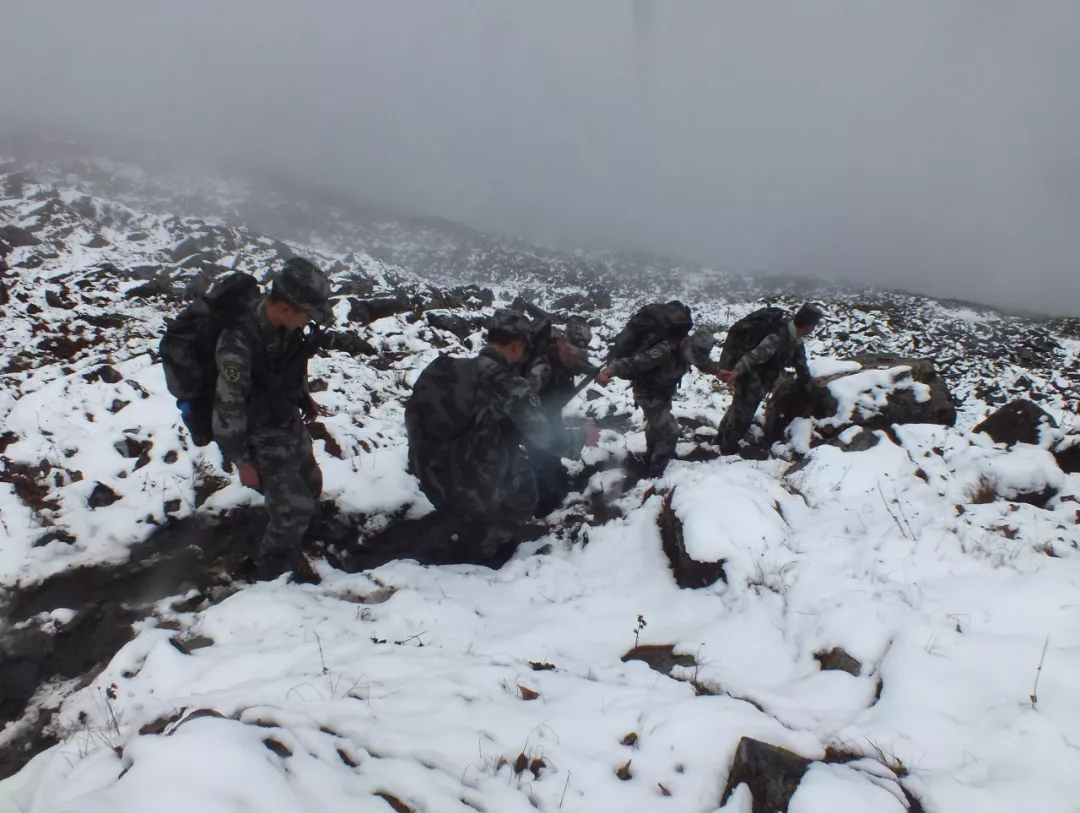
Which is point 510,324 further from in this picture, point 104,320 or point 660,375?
point 104,320

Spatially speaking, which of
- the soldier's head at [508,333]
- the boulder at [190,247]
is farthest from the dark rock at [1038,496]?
the boulder at [190,247]

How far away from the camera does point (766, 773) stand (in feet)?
6.42

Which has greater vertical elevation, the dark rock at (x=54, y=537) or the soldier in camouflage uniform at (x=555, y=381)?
the soldier in camouflage uniform at (x=555, y=381)

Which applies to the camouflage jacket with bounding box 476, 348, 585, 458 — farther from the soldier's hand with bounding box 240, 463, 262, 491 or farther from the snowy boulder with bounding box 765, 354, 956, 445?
the snowy boulder with bounding box 765, 354, 956, 445

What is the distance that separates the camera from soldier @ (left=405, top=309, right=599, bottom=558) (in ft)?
A: 15.2

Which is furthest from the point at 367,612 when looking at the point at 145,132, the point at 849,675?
the point at 145,132

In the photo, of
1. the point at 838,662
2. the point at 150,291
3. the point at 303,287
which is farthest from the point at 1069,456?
the point at 150,291

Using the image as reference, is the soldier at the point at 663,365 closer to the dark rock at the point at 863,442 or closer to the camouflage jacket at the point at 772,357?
the camouflage jacket at the point at 772,357

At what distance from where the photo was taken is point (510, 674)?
2961 millimetres

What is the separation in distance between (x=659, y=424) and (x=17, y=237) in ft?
67.4

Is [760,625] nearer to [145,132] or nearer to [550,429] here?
[550,429]

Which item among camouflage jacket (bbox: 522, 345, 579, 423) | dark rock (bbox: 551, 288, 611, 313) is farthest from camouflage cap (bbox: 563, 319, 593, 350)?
dark rock (bbox: 551, 288, 611, 313)

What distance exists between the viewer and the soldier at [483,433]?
4.63 m

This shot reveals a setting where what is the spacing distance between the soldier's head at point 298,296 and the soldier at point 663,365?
338 cm
